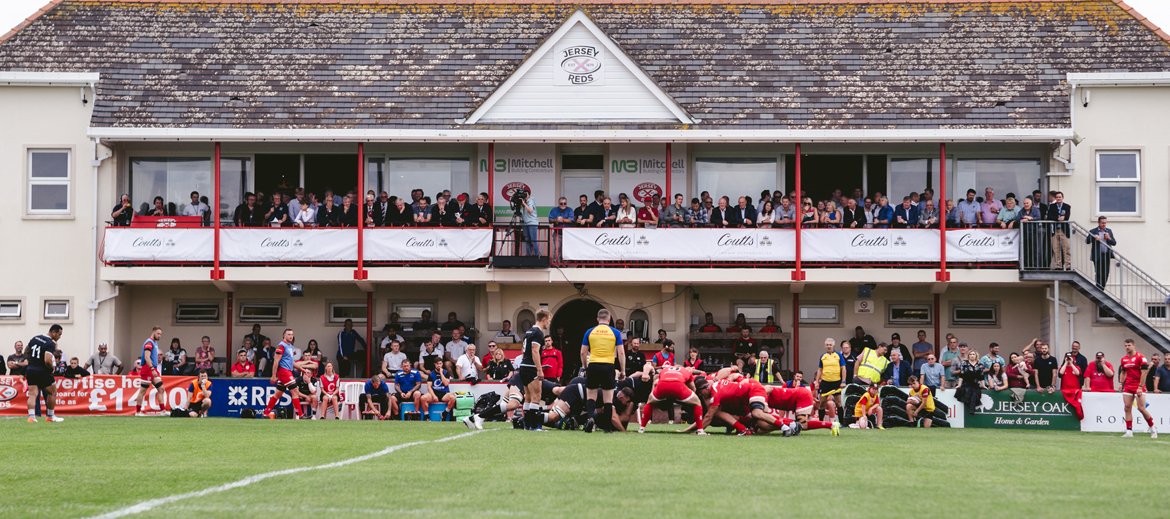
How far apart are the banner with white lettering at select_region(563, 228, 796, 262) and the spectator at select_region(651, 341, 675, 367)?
1917 millimetres

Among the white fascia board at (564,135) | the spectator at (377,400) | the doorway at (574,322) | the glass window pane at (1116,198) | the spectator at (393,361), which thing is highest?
the white fascia board at (564,135)

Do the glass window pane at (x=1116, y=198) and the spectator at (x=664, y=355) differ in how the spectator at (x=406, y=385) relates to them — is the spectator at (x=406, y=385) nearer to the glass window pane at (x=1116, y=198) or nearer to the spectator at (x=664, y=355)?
the spectator at (x=664, y=355)

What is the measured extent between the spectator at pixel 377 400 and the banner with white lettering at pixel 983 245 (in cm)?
1153

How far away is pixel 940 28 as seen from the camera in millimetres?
34969

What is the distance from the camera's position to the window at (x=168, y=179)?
3416 cm

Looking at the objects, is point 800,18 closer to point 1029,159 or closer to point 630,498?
point 1029,159

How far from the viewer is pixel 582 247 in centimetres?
3191

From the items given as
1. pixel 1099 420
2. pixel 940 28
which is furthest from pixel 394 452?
pixel 940 28

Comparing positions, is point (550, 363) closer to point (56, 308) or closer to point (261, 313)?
point (261, 313)

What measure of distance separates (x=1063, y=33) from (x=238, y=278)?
61.8 feet

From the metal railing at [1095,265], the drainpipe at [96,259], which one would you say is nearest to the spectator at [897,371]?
the metal railing at [1095,265]

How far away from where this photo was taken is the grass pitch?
10117mm

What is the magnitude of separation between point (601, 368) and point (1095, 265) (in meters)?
15.0

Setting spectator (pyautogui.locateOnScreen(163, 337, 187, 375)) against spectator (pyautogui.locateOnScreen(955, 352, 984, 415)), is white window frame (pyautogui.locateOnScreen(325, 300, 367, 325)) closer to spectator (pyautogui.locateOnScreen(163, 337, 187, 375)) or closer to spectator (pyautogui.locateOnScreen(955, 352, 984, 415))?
spectator (pyautogui.locateOnScreen(163, 337, 187, 375))
